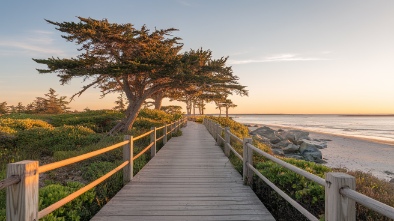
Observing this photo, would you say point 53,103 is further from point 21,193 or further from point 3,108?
point 21,193

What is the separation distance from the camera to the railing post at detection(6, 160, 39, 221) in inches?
114

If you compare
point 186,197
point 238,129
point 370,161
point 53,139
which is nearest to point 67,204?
point 186,197

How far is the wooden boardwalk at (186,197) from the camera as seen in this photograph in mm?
4938

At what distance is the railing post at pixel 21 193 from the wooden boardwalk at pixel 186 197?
194 cm

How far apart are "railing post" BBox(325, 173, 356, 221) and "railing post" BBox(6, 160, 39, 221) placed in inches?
123

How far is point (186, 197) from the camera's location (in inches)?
237

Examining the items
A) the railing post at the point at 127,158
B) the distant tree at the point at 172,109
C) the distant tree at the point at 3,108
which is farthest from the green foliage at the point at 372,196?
the distant tree at the point at 3,108

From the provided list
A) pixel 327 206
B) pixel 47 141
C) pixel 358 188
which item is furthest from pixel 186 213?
pixel 47 141

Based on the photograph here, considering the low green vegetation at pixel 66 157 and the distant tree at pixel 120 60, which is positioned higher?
the distant tree at pixel 120 60

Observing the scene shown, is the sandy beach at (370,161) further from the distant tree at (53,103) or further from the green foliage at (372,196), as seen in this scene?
the distant tree at (53,103)

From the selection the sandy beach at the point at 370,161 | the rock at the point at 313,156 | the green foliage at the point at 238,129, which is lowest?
the sandy beach at the point at 370,161

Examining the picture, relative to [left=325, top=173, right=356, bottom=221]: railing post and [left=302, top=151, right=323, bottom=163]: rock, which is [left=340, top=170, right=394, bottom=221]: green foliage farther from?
[left=302, top=151, right=323, bottom=163]: rock

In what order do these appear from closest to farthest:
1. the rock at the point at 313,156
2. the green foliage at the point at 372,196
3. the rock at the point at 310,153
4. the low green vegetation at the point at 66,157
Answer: the green foliage at the point at 372,196, the low green vegetation at the point at 66,157, the rock at the point at 313,156, the rock at the point at 310,153

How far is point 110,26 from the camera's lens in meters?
17.4
